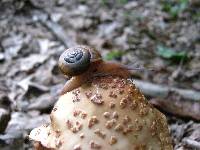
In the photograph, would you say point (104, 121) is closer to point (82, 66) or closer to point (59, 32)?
point (82, 66)

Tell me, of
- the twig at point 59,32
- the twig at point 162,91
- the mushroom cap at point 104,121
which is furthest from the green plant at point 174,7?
the mushroom cap at point 104,121

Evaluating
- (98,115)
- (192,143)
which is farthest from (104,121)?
Answer: (192,143)

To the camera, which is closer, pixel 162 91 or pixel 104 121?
pixel 104 121

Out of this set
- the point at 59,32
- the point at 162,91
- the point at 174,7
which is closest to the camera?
the point at 162,91

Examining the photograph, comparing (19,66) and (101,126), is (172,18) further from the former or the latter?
(101,126)

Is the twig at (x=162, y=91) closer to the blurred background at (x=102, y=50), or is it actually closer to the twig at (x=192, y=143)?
the blurred background at (x=102, y=50)

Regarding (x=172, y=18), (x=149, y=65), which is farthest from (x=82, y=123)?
(x=172, y=18)

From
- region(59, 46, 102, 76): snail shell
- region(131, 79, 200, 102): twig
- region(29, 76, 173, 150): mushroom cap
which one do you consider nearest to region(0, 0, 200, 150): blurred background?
region(131, 79, 200, 102): twig

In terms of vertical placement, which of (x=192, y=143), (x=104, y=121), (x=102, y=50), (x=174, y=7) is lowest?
(x=174, y=7)
